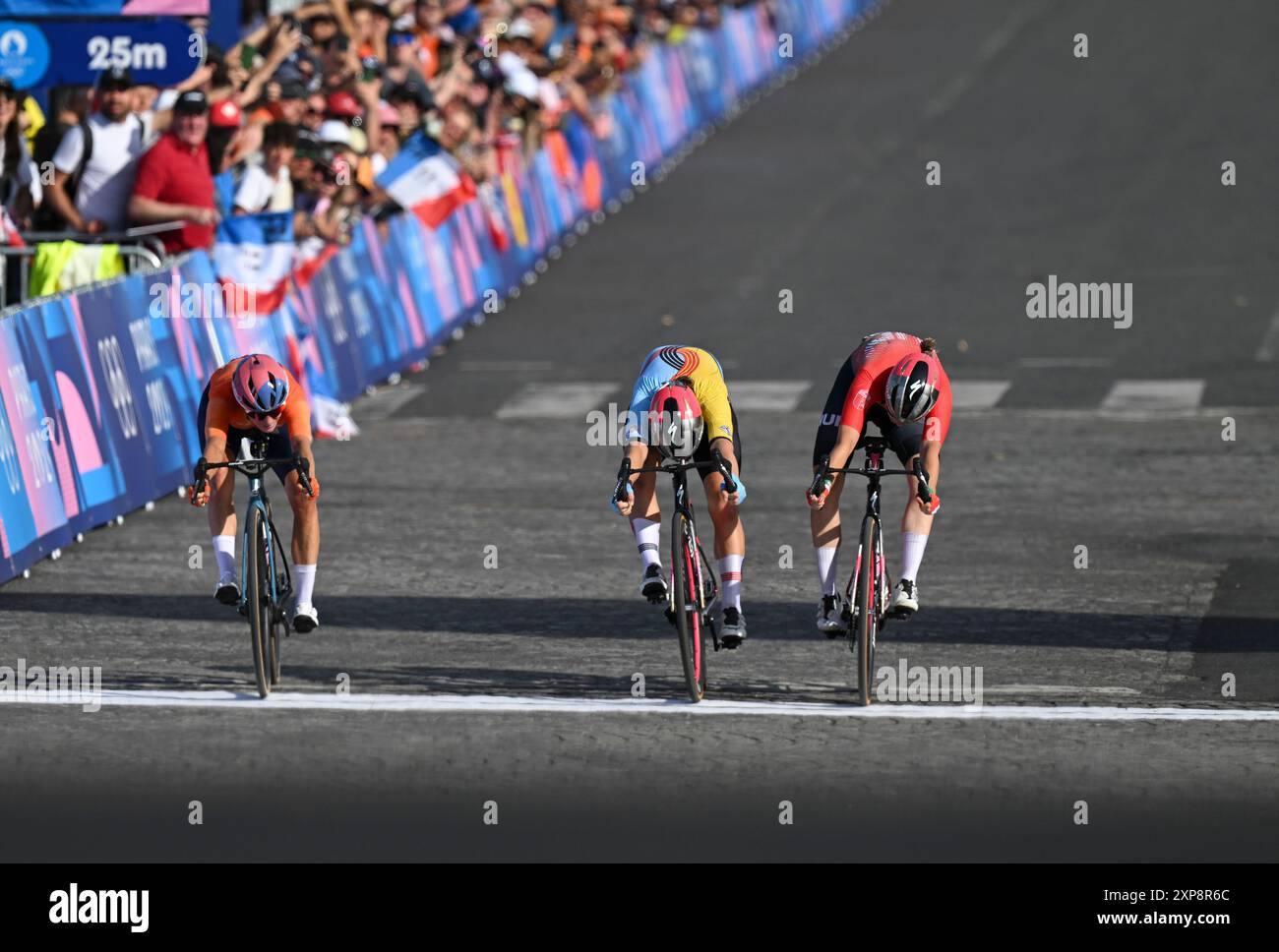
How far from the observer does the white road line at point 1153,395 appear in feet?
68.3

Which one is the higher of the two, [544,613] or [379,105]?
[379,105]

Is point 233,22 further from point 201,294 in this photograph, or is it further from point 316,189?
point 201,294

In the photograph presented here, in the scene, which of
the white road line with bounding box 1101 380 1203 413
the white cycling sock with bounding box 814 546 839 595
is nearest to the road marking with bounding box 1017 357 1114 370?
the white road line with bounding box 1101 380 1203 413

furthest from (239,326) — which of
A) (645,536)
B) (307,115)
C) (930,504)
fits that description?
(930,504)

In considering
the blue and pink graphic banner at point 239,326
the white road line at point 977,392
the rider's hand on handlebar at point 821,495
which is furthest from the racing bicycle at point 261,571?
the white road line at point 977,392

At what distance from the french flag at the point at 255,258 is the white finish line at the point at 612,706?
7.75 meters

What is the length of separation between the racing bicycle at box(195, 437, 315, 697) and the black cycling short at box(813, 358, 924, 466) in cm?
227

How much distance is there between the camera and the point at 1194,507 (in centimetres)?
1655

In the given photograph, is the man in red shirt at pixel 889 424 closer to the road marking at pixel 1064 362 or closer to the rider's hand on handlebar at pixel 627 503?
the rider's hand on handlebar at pixel 627 503

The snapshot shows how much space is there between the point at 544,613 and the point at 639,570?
4.31 feet

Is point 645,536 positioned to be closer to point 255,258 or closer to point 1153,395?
point 255,258

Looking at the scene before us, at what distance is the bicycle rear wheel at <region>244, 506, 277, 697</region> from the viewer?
11.0m

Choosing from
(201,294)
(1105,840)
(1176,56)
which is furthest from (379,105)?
(1176,56)

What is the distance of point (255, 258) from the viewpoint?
62.0 feet
